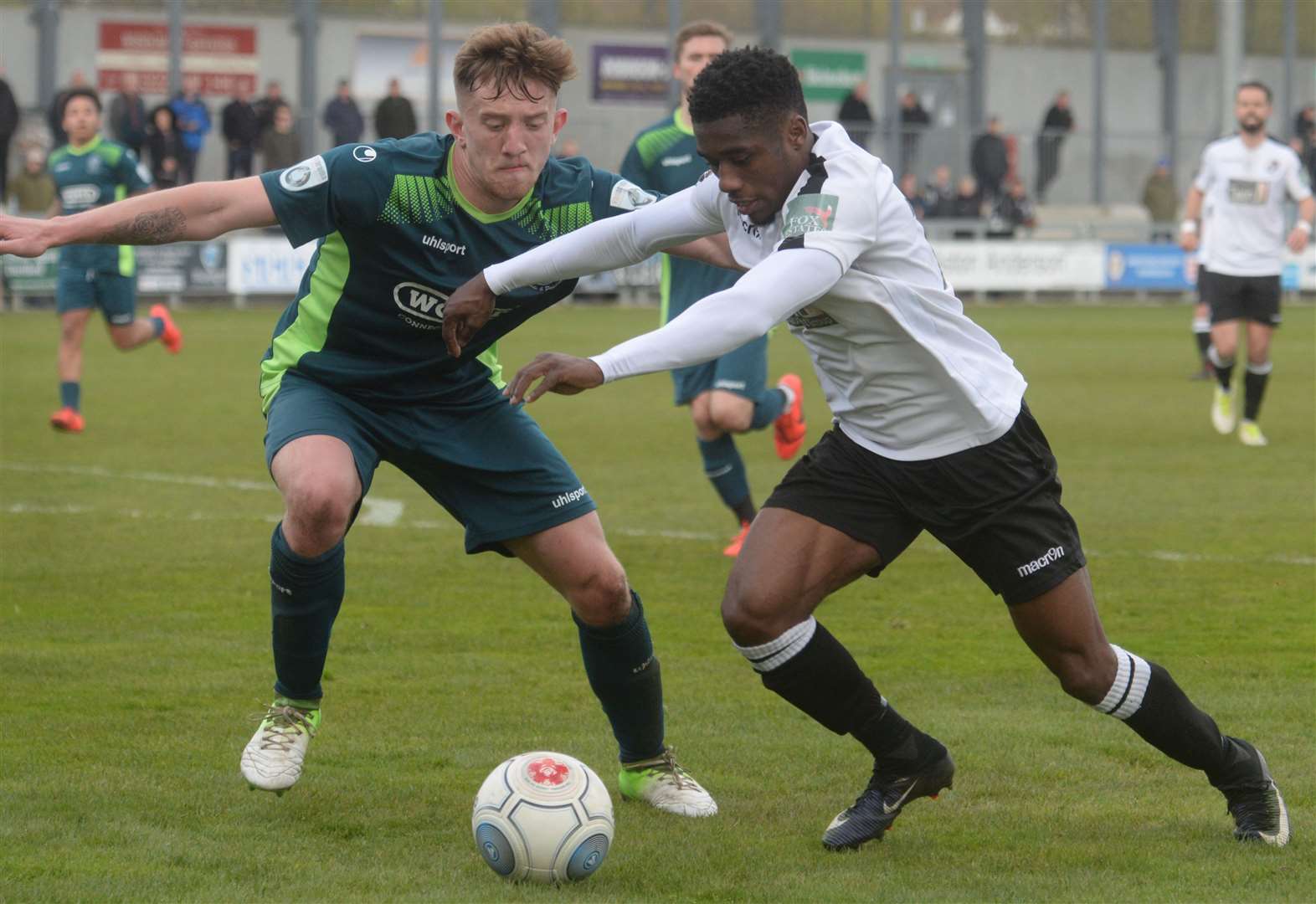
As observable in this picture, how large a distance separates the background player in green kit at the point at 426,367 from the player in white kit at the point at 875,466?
1.17 ft

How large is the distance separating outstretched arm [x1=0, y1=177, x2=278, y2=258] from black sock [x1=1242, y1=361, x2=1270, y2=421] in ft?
31.6

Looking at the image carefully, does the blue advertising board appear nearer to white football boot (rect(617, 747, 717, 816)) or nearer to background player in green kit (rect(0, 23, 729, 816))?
background player in green kit (rect(0, 23, 729, 816))

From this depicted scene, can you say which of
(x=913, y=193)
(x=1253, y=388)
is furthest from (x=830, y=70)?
(x=1253, y=388)

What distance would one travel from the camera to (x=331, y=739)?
17.6ft

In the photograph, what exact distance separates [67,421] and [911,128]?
2212cm

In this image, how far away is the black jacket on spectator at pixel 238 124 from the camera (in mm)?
26234

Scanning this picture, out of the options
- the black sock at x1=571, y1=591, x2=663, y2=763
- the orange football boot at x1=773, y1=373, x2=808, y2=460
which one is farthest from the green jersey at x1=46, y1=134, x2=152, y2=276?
the black sock at x1=571, y1=591, x2=663, y2=763

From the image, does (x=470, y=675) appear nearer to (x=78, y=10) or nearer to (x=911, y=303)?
(x=911, y=303)

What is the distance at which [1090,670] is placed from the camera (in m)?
4.39

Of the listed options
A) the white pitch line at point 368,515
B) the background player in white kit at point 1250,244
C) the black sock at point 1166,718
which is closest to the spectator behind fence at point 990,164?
the background player in white kit at point 1250,244

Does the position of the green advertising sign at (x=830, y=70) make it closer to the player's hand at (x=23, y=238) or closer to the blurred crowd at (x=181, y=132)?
the blurred crowd at (x=181, y=132)

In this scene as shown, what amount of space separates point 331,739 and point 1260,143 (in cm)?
1033

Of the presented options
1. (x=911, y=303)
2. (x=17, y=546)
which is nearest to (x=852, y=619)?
(x=911, y=303)

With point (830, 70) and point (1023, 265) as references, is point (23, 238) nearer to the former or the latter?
point (1023, 265)
